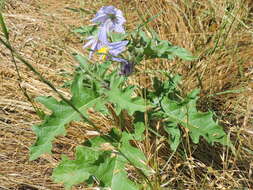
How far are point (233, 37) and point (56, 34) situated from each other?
116 cm

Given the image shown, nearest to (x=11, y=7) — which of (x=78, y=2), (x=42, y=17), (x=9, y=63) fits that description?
(x=42, y=17)

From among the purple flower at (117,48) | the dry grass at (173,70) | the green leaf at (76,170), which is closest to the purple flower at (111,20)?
the purple flower at (117,48)

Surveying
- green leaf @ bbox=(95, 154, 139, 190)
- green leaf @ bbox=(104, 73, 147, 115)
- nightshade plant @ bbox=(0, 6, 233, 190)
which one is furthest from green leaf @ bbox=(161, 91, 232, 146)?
green leaf @ bbox=(95, 154, 139, 190)

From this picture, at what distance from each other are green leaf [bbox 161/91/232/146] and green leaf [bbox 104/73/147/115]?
0.58 feet

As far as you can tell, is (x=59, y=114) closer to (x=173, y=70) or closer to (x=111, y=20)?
(x=111, y=20)

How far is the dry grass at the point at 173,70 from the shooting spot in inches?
61.0

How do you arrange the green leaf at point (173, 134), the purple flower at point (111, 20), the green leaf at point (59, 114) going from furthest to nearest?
the purple flower at point (111, 20), the green leaf at point (173, 134), the green leaf at point (59, 114)

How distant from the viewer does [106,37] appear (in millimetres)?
1521

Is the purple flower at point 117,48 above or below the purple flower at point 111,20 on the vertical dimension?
below

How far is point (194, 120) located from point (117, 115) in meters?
0.31

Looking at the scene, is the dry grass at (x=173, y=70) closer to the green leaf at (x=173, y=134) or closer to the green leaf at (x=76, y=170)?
the green leaf at (x=173, y=134)

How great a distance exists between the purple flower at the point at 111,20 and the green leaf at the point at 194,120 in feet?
1.22

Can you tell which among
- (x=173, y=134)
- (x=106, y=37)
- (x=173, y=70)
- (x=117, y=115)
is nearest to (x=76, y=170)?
(x=117, y=115)

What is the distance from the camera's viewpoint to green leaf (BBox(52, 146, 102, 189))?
4.28 feet
